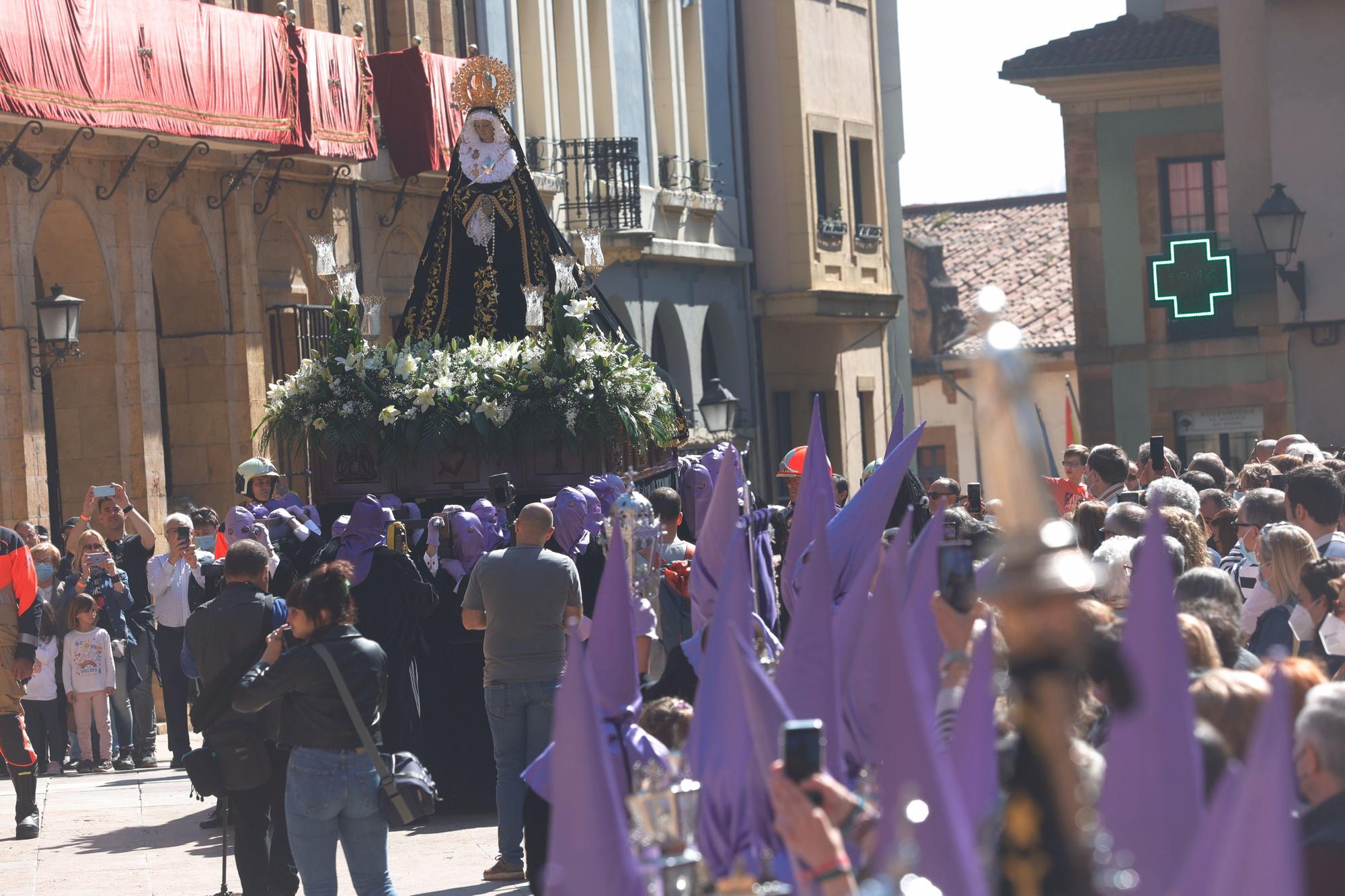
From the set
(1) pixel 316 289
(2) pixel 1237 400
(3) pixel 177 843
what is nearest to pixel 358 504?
(3) pixel 177 843

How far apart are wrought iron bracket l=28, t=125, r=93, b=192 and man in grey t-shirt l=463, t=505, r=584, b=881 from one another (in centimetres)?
1017

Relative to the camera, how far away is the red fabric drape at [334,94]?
67.8 ft

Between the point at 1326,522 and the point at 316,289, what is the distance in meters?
16.1

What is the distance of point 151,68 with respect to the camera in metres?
18.2

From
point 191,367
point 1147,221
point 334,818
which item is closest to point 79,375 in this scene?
point 191,367

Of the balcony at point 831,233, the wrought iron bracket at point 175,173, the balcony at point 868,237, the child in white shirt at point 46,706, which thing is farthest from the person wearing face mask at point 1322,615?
the balcony at point 868,237

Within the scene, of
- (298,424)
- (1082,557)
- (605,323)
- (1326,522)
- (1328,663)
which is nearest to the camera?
(1082,557)

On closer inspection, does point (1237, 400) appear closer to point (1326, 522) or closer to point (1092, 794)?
point (1326, 522)

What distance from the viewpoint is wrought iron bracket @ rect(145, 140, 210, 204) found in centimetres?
2008

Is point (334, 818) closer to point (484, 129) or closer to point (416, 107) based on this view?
point (484, 129)

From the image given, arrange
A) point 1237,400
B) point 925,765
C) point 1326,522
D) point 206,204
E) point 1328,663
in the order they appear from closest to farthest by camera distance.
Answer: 1. point 925,765
2. point 1328,663
3. point 1326,522
4. point 206,204
5. point 1237,400

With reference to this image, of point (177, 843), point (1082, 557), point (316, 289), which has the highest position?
point (316, 289)

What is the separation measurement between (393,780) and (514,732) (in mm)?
2131

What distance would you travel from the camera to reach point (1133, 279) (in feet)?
112
